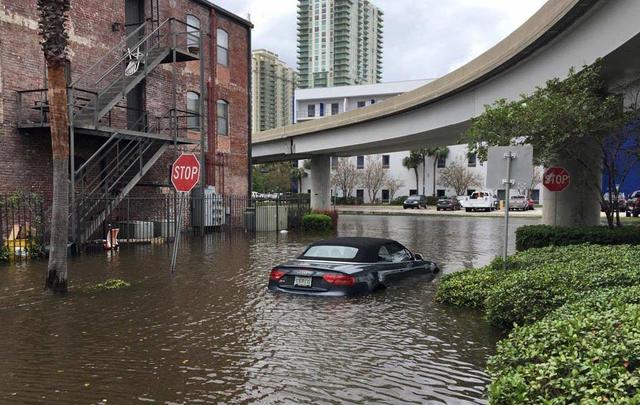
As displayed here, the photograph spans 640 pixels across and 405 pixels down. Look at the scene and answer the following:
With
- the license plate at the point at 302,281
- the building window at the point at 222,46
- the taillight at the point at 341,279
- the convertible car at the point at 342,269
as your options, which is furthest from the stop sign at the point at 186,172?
the building window at the point at 222,46

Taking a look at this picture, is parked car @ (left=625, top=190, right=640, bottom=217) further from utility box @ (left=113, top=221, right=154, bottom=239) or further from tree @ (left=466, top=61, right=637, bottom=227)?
utility box @ (left=113, top=221, right=154, bottom=239)

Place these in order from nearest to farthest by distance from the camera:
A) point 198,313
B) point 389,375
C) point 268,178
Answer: point 389,375, point 198,313, point 268,178

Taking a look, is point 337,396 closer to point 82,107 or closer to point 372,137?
point 82,107

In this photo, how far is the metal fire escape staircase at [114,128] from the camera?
1717 cm

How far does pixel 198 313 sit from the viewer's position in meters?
8.74

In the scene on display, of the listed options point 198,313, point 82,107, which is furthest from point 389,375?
point 82,107

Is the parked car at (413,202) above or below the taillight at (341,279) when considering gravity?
above

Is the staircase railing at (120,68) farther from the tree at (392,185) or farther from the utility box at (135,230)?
the tree at (392,185)

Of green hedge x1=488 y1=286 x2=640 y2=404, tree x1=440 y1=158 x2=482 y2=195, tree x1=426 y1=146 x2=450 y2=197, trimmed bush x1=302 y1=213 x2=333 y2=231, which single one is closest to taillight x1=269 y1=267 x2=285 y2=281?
green hedge x1=488 y1=286 x2=640 y2=404

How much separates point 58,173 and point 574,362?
8.95 metres

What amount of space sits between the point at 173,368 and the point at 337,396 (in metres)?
1.90

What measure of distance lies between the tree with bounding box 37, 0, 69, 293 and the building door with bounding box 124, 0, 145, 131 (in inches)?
489

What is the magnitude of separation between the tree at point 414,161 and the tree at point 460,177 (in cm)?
373

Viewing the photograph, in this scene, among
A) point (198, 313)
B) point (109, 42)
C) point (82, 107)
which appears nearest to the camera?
point (198, 313)
